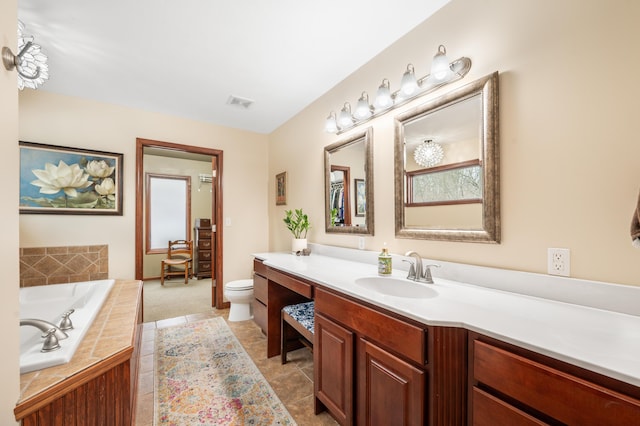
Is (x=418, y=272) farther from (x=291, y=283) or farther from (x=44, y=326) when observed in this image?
(x=44, y=326)

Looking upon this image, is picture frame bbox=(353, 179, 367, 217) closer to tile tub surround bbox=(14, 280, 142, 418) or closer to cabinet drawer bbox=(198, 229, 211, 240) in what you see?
tile tub surround bbox=(14, 280, 142, 418)

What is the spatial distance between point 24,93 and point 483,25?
3.79 metres

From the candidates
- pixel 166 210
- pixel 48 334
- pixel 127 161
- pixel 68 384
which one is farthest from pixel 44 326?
pixel 166 210

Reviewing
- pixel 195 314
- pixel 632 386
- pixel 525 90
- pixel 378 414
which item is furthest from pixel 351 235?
pixel 195 314

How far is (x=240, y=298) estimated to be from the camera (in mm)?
2889

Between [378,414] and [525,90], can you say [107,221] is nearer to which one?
[378,414]

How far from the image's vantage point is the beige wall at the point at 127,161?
251 cm

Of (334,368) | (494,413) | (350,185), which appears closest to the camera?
(494,413)

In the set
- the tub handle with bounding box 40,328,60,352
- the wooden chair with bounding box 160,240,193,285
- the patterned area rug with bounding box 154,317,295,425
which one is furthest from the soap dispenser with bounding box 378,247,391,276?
the wooden chair with bounding box 160,240,193,285

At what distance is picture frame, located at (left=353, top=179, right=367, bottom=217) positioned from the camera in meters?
2.07

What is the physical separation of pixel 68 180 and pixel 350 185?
9.09 ft

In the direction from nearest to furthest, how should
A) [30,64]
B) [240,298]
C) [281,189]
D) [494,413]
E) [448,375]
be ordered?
[494,413]
[448,375]
[30,64]
[240,298]
[281,189]

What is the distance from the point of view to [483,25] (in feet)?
4.43

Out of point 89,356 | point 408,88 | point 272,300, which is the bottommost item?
point 272,300
